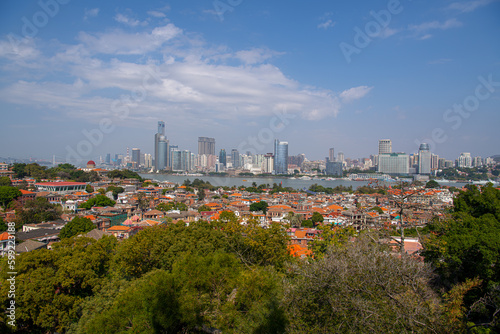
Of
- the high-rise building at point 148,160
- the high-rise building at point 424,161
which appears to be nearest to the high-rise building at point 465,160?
the high-rise building at point 424,161

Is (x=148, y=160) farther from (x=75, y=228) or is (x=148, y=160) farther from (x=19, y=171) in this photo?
(x=75, y=228)

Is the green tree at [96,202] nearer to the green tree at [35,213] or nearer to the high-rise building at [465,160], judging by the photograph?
the green tree at [35,213]

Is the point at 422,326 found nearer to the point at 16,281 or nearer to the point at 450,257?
the point at 450,257

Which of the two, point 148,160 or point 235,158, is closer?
point 235,158

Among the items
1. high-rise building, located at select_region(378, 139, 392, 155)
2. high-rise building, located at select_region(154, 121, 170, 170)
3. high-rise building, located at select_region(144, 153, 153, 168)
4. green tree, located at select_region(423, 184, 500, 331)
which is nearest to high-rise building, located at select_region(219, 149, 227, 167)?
high-rise building, located at select_region(154, 121, 170, 170)

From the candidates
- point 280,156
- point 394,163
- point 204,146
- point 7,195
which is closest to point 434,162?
point 394,163
